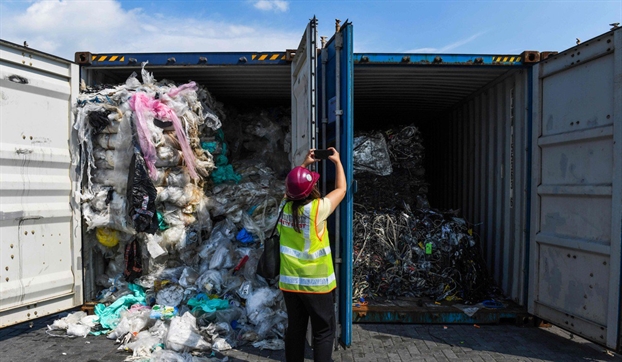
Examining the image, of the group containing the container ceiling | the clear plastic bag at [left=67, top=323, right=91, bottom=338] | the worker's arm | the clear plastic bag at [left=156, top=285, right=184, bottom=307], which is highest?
the container ceiling

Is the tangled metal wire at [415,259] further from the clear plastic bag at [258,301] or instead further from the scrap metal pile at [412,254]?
the clear plastic bag at [258,301]

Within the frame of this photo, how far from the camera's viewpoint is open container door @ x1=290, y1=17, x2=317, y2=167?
332 centimetres

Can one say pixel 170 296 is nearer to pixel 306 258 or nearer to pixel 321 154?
pixel 306 258

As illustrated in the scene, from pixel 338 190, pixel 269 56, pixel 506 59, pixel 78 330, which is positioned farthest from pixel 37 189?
pixel 506 59

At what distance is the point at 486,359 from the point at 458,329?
68 centimetres

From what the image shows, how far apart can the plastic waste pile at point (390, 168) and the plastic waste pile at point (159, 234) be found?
1488mm

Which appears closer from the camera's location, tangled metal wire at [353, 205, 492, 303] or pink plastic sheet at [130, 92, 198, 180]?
pink plastic sheet at [130, 92, 198, 180]

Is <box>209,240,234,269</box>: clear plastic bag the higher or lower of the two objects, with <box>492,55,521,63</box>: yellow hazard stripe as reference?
lower

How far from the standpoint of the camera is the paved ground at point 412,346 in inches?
139

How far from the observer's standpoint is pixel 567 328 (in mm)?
3689

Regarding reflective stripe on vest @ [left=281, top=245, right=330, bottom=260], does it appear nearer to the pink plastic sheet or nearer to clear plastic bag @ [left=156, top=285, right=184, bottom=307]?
clear plastic bag @ [left=156, top=285, right=184, bottom=307]

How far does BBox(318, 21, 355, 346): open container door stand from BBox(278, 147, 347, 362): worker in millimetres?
490

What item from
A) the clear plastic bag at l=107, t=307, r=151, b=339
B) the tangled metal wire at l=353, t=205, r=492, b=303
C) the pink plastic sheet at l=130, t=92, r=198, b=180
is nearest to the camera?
the clear plastic bag at l=107, t=307, r=151, b=339

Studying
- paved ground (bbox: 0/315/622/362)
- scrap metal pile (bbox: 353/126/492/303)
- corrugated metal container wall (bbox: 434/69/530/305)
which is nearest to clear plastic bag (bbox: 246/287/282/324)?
paved ground (bbox: 0/315/622/362)
